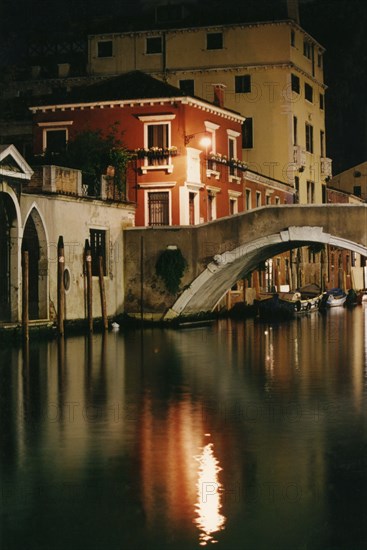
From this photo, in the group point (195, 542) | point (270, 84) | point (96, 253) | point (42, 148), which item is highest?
point (270, 84)

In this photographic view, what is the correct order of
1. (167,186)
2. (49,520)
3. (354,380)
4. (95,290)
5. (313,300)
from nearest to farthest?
(49,520) → (354,380) → (95,290) → (167,186) → (313,300)

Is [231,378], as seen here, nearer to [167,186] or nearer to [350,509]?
[350,509]

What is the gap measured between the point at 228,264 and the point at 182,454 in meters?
21.5

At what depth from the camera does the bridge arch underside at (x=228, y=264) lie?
31.5 metres

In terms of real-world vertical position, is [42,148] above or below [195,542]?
above

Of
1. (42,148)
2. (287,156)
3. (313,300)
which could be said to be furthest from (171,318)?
(287,156)

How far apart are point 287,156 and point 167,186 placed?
11862mm

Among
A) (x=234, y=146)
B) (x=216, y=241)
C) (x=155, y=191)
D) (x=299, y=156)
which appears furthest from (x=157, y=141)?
(x=299, y=156)

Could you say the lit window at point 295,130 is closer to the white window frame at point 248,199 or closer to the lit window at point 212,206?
the white window frame at point 248,199

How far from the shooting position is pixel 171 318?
31.7 m

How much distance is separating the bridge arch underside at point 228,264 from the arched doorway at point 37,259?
16.1 ft

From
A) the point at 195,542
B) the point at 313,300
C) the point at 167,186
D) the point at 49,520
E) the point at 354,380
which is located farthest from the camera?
the point at 313,300

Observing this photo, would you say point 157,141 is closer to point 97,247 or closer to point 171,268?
point 171,268

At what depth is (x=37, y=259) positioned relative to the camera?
27734 millimetres
